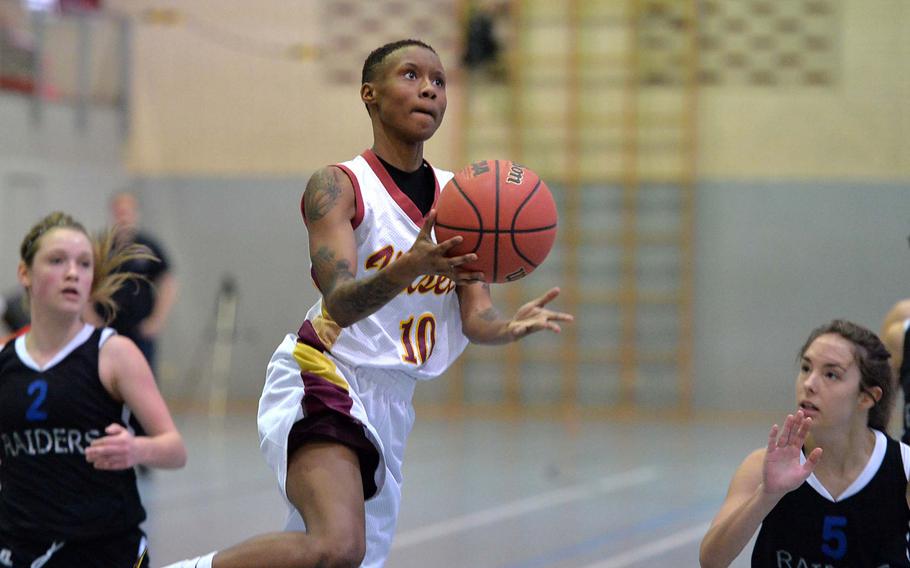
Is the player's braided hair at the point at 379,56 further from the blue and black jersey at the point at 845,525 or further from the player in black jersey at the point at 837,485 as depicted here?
the blue and black jersey at the point at 845,525

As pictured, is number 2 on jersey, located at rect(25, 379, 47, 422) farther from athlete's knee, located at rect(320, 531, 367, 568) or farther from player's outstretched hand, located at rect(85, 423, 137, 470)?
athlete's knee, located at rect(320, 531, 367, 568)

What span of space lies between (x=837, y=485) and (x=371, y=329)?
1250 millimetres

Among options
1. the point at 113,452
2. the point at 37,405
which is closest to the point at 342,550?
the point at 113,452

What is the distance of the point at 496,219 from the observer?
3.12 meters

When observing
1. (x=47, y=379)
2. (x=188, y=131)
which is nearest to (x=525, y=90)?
(x=188, y=131)

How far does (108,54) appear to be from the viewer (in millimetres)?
12477

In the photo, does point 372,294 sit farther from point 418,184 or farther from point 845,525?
point 845,525

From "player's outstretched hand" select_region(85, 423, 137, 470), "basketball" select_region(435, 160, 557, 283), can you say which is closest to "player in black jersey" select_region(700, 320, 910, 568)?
"basketball" select_region(435, 160, 557, 283)

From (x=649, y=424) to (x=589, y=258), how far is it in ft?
6.22

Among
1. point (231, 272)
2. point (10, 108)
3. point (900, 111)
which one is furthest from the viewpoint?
point (231, 272)

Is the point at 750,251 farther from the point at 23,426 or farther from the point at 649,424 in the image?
the point at 23,426

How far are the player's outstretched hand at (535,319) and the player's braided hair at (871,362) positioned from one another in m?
0.64

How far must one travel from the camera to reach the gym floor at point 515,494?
5.84m

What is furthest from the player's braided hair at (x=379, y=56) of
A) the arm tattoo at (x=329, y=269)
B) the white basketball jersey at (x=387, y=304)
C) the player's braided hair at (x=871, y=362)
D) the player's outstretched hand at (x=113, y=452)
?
the player's braided hair at (x=871, y=362)
